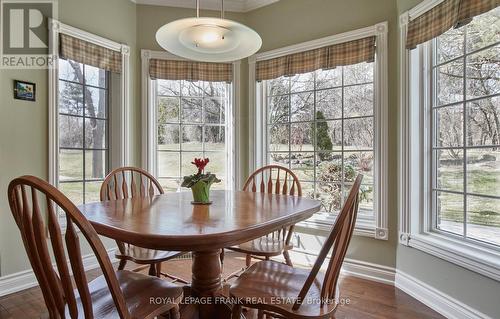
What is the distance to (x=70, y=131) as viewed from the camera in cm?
270

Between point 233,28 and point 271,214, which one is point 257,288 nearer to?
point 271,214

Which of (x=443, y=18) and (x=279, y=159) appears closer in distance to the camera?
(x=443, y=18)

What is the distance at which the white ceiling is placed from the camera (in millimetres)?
3076

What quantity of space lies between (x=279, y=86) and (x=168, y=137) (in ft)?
4.37

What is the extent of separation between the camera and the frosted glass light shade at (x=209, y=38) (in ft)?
4.85

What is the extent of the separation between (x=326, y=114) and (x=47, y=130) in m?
2.47

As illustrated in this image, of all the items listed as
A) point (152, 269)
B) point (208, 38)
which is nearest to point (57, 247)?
point (152, 269)

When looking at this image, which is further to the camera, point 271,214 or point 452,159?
point 452,159

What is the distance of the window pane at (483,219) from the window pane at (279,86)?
190 centimetres

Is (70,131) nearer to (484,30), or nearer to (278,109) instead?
(278,109)

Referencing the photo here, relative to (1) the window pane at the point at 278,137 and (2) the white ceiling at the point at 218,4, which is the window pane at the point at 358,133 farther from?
(2) the white ceiling at the point at 218,4

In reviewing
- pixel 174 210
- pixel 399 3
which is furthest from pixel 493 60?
pixel 174 210

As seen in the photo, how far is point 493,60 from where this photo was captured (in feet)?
5.93

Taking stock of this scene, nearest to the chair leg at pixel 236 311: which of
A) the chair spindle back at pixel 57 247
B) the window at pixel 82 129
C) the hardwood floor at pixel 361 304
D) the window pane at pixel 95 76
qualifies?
the chair spindle back at pixel 57 247
